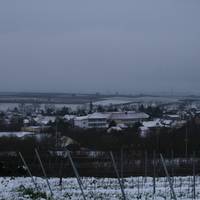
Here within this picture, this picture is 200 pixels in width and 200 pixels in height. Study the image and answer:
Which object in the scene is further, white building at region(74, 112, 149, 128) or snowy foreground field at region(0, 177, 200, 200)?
white building at region(74, 112, 149, 128)

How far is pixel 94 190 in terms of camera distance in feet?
50.6

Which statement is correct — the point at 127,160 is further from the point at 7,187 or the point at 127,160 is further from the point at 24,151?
the point at 7,187

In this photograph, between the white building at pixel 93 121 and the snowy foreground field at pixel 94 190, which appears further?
the white building at pixel 93 121

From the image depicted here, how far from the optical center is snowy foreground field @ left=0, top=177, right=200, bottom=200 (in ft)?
43.7

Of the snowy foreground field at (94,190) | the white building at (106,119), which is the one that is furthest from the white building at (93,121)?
the snowy foreground field at (94,190)

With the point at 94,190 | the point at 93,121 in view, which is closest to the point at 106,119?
the point at 93,121

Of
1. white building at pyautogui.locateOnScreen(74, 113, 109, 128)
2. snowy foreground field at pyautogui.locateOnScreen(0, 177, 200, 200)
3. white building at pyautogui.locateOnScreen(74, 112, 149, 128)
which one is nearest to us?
snowy foreground field at pyautogui.locateOnScreen(0, 177, 200, 200)

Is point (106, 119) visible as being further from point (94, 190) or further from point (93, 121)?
point (94, 190)

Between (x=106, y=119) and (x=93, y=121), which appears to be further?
(x=106, y=119)

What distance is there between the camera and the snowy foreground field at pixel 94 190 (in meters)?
13.3

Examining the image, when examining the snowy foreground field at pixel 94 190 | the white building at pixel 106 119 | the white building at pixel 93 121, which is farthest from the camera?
the white building at pixel 106 119

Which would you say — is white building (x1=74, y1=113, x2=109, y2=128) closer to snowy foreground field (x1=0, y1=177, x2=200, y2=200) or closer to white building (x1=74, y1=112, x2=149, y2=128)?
white building (x1=74, y1=112, x2=149, y2=128)

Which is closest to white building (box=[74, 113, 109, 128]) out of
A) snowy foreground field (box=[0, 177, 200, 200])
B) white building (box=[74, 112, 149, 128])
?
white building (box=[74, 112, 149, 128])

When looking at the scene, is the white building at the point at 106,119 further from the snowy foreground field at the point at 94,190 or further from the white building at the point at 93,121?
the snowy foreground field at the point at 94,190
